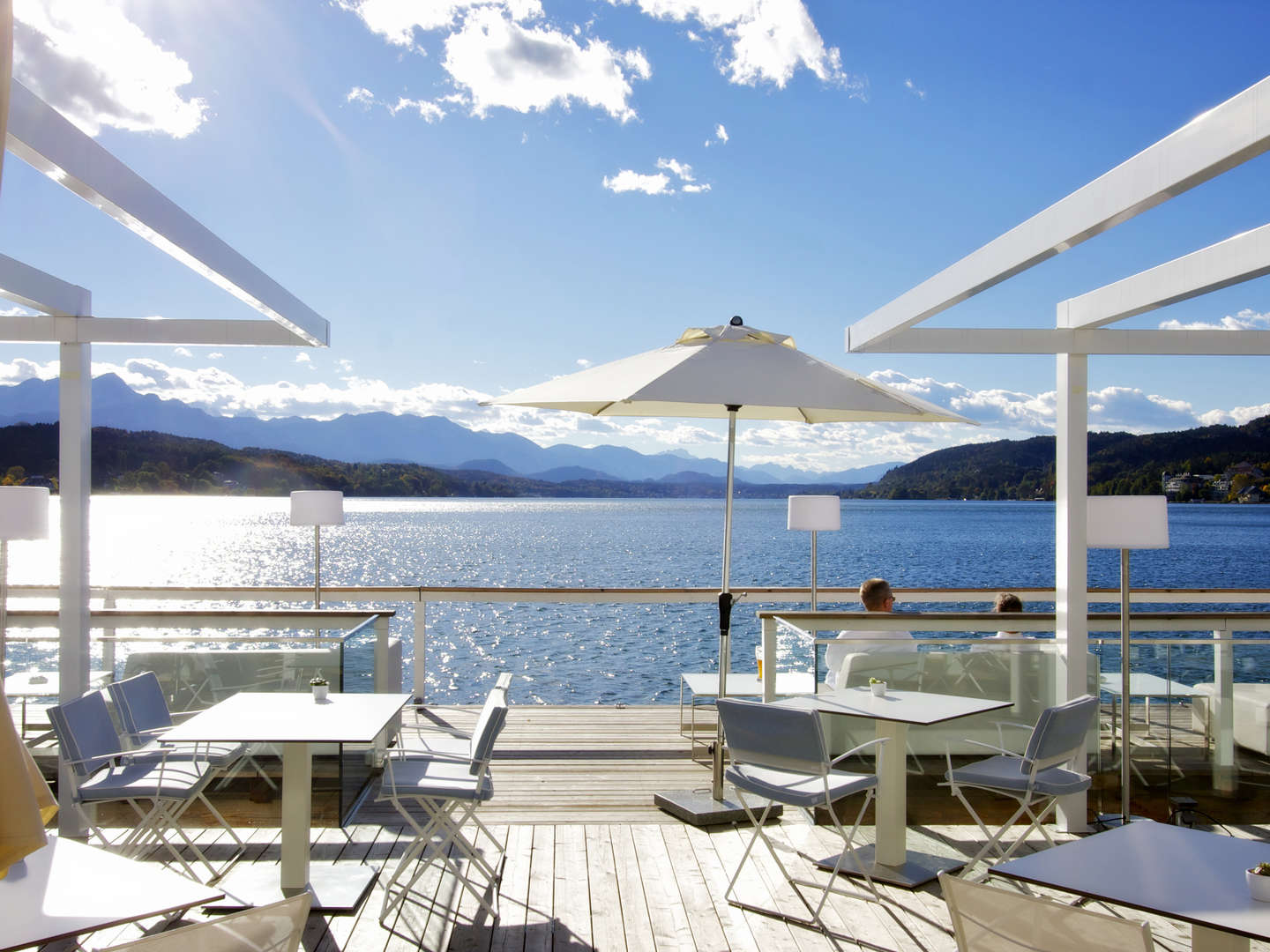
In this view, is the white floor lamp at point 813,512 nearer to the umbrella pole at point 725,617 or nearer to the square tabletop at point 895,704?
the umbrella pole at point 725,617

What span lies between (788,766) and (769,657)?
1.62 metres

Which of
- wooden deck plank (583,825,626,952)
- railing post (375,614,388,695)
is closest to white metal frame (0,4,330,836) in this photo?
railing post (375,614,388,695)

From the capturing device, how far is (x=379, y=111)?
431 inches

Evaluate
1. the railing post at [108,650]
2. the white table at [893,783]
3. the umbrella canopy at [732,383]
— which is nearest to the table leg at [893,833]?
the white table at [893,783]

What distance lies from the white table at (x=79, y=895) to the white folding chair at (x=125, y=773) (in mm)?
1431

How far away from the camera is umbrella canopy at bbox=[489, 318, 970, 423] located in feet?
13.5

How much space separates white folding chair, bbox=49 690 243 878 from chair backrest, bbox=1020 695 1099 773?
3307 millimetres

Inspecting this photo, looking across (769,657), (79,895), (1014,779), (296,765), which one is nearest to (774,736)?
(1014,779)

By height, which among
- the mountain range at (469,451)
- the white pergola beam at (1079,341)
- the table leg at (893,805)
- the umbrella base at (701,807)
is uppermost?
the mountain range at (469,451)

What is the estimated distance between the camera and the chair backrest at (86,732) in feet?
12.3

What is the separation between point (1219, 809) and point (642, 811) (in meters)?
2.97

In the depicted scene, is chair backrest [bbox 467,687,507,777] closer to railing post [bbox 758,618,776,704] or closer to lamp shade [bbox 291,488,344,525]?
railing post [bbox 758,618,776,704]

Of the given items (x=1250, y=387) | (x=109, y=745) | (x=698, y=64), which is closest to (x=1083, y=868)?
(x=109, y=745)

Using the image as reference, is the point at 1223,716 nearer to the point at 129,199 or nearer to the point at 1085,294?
the point at 1085,294
